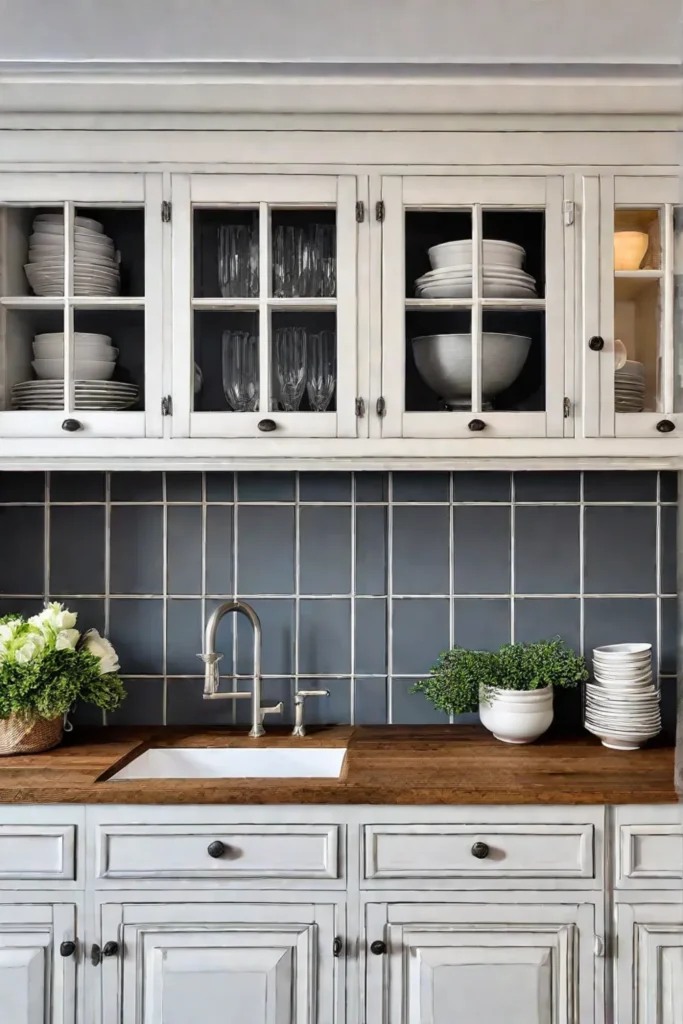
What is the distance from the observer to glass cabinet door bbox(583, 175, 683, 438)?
73.5 inches

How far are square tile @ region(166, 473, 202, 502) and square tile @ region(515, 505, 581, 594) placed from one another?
864mm

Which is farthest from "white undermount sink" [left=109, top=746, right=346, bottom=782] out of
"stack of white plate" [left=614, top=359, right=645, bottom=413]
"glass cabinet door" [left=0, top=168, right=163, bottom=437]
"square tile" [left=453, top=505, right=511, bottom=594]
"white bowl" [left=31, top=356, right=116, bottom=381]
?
"stack of white plate" [left=614, top=359, right=645, bottom=413]

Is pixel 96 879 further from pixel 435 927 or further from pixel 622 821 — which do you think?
pixel 622 821

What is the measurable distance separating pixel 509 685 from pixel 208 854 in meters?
0.79

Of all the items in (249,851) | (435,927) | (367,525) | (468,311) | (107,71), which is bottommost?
(435,927)

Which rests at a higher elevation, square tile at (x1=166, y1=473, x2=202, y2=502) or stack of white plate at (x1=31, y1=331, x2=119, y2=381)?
stack of white plate at (x1=31, y1=331, x2=119, y2=381)

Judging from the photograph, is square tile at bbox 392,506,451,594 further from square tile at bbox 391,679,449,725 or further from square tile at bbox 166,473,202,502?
square tile at bbox 166,473,202,502

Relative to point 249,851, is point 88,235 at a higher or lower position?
higher

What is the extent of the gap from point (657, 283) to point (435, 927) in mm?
1483

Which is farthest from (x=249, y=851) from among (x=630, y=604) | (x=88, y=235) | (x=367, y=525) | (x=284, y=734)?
(x=88, y=235)

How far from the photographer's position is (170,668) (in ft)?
7.22

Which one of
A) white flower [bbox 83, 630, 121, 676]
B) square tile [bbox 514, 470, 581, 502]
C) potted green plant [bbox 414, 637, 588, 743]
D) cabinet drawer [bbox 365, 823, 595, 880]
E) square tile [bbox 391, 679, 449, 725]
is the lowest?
cabinet drawer [bbox 365, 823, 595, 880]

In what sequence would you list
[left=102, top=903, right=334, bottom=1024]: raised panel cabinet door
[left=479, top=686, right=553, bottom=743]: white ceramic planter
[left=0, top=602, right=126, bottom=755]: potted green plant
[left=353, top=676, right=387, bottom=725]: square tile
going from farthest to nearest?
[left=353, top=676, right=387, bottom=725]: square tile
[left=479, top=686, right=553, bottom=743]: white ceramic planter
[left=0, top=602, right=126, bottom=755]: potted green plant
[left=102, top=903, right=334, bottom=1024]: raised panel cabinet door

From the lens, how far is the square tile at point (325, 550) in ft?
7.20
